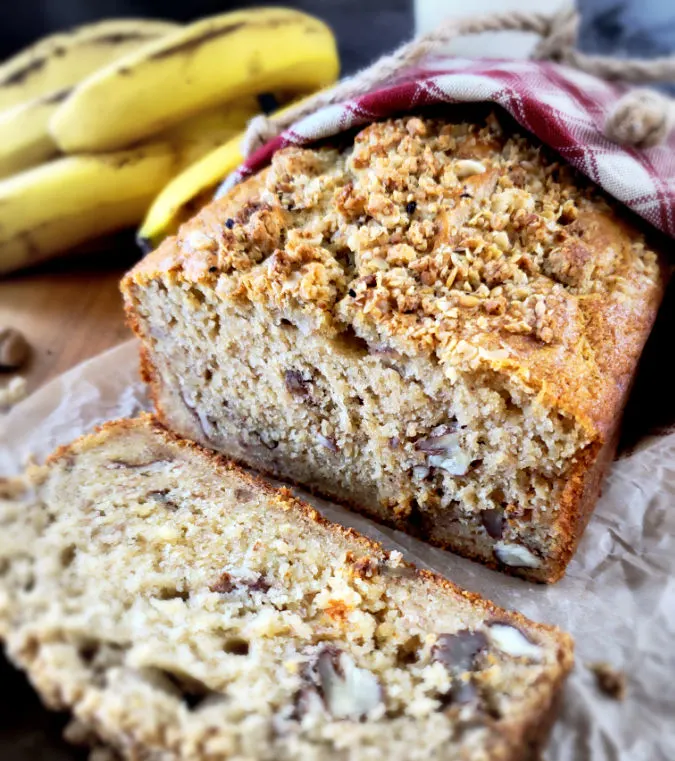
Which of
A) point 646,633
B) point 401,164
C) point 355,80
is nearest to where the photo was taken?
point 646,633

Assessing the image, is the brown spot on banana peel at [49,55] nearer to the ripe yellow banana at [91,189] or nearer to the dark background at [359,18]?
the dark background at [359,18]

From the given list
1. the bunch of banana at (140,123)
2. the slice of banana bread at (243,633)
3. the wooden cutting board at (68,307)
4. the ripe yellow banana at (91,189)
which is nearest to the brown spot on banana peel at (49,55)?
the bunch of banana at (140,123)

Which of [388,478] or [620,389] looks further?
[388,478]

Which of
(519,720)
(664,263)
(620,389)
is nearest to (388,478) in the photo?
(620,389)

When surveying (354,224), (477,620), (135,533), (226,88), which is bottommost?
(477,620)

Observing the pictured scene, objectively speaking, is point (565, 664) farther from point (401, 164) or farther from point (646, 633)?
point (401, 164)

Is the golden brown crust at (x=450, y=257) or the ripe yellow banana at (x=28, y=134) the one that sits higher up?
the ripe yellow banana at (x=28, y=134)

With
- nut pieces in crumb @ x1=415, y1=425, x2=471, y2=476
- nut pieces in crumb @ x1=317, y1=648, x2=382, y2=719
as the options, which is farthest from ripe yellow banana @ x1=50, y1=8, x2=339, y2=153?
nut pieces in crumb @ x1=317, y1=648, x2=382, y2=719

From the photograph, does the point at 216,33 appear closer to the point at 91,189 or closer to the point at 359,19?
the point at 91,189
